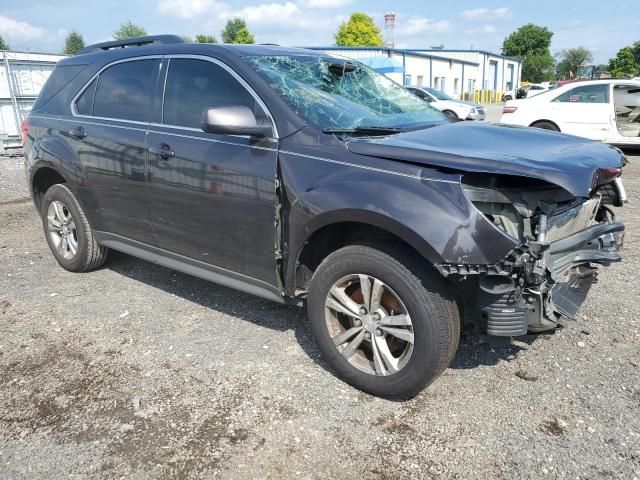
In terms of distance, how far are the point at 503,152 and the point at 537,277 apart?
69 centimetres

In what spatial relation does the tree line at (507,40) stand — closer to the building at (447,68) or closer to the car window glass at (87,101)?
the building at (447,68)

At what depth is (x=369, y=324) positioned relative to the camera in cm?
294

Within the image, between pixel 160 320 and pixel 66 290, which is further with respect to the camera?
pixel 66 290

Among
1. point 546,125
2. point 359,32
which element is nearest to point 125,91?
point 546,125

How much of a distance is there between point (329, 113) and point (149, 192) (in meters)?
1.44

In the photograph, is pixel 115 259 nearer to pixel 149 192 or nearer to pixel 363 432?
pixel 149 192

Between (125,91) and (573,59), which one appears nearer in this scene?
(125,91)

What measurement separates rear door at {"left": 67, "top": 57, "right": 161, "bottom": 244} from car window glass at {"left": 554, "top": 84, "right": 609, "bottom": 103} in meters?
9.48

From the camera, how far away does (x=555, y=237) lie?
2814 mm

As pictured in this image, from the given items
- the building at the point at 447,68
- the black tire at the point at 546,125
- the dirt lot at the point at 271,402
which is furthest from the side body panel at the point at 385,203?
the building at the point at 447,68

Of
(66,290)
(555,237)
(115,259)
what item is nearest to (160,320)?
(66,290)

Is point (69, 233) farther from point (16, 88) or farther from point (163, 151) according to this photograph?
point (16, 88)

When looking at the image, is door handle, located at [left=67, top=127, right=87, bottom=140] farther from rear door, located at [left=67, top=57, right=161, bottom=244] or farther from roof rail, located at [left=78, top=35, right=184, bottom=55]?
roof rail, located at [left=78, top=35, right=184, bottom=55]

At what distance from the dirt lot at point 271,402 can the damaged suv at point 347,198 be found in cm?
35
